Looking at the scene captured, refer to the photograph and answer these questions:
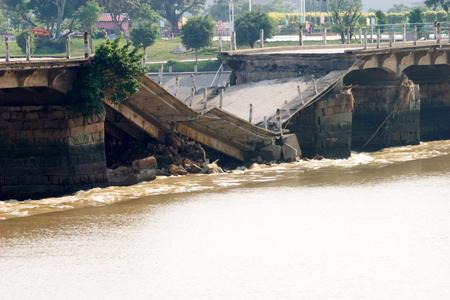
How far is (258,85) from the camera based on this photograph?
86.6 metres

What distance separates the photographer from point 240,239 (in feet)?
186

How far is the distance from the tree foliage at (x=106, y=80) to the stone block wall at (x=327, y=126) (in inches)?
508

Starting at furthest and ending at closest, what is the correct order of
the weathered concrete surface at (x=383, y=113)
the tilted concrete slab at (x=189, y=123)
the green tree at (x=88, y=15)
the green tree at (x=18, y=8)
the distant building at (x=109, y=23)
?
the distant building at (x=109, y=23), the green tree at (x=18, y=8), the green tree at (x=88, y=15), the weathered concrete surface at (x=383, y=113), the tilted concrete slab at (x=189, y=123)

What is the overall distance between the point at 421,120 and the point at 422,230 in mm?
40692

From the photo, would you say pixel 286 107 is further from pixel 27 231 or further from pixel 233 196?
pixel 27 231

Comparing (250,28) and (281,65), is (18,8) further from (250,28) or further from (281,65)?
(281,65)

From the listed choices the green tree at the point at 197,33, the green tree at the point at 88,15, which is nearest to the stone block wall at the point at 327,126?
the green tree at the point at 197,33

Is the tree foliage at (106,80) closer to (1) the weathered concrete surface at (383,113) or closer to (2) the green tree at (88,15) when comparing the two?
(1) the weathered concrete surface at (383,113)

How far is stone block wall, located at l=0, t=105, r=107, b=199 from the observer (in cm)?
6781

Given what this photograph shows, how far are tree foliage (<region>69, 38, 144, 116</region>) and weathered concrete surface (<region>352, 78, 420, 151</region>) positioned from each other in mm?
22713

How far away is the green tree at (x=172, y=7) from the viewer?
18850cm

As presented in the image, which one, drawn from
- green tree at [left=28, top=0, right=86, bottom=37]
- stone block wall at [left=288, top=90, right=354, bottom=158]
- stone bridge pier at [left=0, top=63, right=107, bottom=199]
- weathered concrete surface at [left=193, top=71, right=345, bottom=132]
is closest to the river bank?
stone block wall at [left=288, top=90, right=354, bottom=158]

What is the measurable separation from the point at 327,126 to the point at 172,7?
366ft

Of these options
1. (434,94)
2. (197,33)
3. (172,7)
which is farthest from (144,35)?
(434,94)
